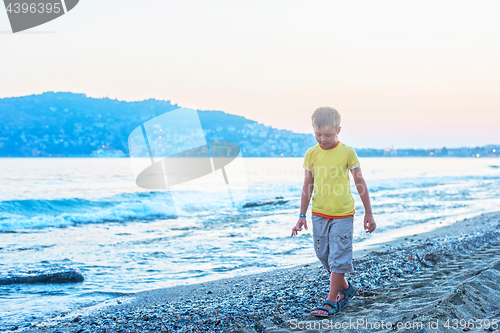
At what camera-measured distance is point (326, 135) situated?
2898 millimetres

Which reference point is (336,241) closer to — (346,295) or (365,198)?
(365,198)

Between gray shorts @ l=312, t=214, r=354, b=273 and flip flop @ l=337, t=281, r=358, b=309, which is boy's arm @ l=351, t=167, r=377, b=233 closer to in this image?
gray shorts @ l=312, t=214, r=354, b=273

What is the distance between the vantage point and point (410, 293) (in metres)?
3.43

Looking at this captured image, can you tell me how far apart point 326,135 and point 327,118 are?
142 millimetres

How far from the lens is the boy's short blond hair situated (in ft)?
9.42

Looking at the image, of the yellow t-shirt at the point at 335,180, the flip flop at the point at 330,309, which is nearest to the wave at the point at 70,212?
the flip flop at the point at 330,309

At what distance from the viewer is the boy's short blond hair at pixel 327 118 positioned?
2870mm

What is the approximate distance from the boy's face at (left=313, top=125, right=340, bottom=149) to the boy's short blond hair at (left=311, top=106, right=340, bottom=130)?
3cm

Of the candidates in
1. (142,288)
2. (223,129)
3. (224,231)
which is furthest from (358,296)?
(223,129)

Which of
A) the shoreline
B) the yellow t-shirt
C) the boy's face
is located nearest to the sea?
the shoreline

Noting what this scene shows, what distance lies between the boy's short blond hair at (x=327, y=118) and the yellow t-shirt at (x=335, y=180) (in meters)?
0.22

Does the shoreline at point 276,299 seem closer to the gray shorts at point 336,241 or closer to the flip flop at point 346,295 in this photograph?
→ the flip flop at point 346,295

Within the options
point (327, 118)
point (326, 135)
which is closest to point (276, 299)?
point (326, 135)

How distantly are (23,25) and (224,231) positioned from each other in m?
6.28
